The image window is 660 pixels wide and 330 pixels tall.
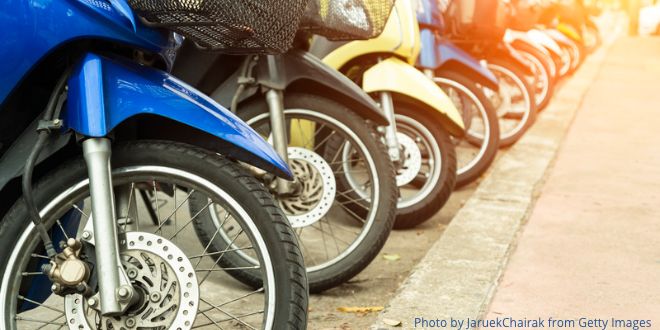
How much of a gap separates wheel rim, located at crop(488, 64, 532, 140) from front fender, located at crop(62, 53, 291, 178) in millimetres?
5626

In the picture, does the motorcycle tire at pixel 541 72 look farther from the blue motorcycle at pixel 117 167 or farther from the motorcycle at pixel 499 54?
the blue motorcycle at pixel 117 167

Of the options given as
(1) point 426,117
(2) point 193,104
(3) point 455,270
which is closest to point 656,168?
(1) point 426,117

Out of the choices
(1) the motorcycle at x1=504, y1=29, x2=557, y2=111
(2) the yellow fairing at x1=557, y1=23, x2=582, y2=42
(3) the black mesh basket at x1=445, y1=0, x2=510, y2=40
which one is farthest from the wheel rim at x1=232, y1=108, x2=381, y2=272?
(2) the yellow fairing at x1=557, y1=23, x2=582, y2=42

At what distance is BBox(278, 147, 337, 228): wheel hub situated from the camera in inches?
160

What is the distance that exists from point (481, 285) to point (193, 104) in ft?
5.23

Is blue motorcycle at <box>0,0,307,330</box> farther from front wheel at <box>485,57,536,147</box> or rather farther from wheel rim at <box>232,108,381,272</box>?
front wheel at <box>485,57,536,147</box>

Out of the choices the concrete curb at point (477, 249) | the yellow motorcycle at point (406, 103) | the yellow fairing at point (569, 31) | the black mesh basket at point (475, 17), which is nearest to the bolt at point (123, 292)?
the concrete curb at point (477, 249)

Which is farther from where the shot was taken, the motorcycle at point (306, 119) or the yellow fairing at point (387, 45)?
the yellow fairing at point (387, 45)

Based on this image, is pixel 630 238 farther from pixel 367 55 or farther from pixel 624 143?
pixel 624 143

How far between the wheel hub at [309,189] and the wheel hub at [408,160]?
3.92ft

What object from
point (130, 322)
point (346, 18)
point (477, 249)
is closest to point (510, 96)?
point (477, 249)

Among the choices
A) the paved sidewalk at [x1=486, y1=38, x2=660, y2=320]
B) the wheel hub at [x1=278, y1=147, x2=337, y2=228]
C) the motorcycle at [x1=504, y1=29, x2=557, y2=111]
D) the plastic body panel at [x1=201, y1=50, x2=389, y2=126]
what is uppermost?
the motorcycle at [x1=504, y1=29, x2=557, y2=111]

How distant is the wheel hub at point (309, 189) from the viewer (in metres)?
4.07

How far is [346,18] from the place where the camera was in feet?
12.6
